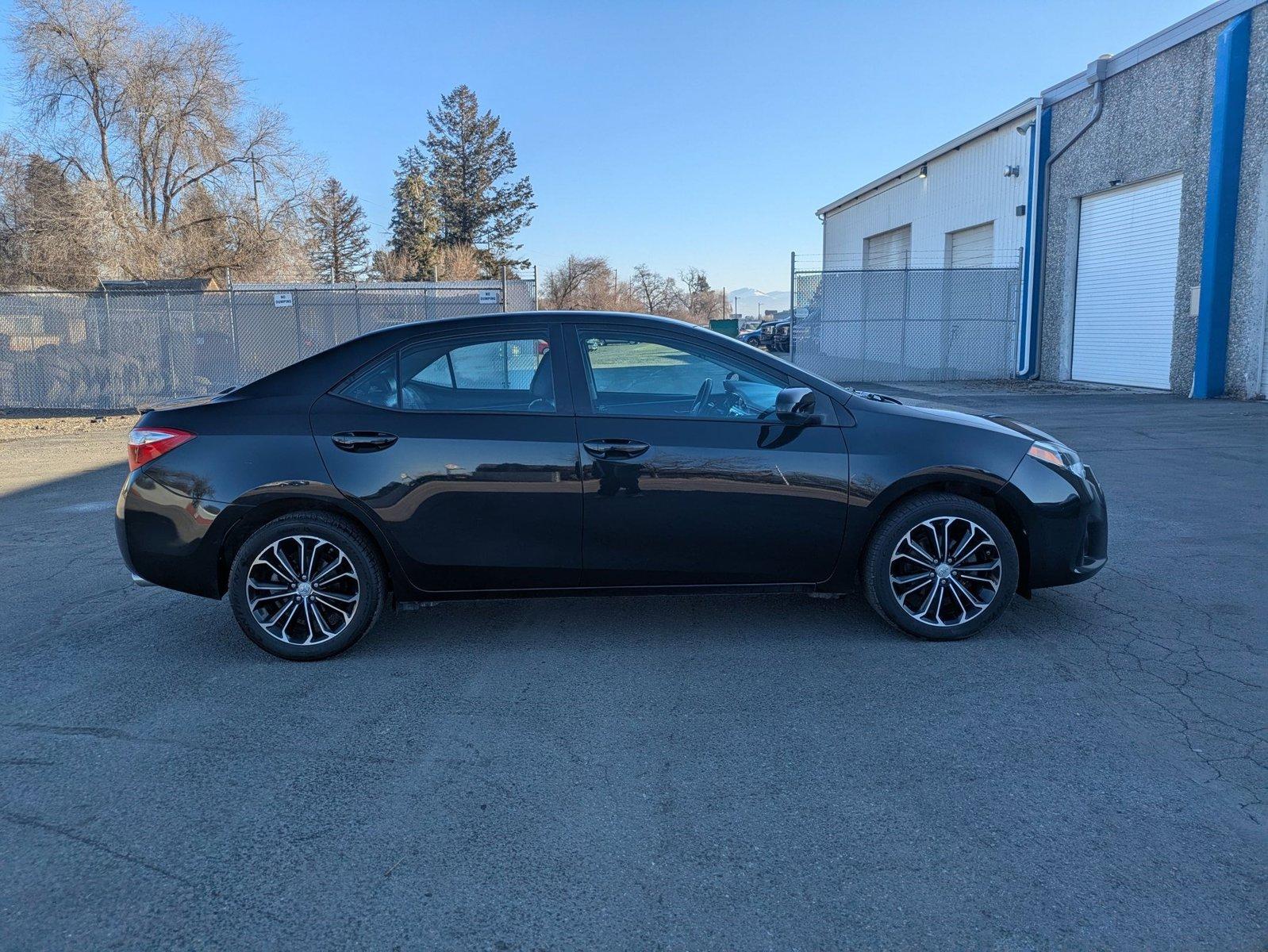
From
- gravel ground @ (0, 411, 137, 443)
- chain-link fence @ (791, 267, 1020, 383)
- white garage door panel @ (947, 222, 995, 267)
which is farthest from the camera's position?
white garage door panel @ (947, 222, 995, 267)

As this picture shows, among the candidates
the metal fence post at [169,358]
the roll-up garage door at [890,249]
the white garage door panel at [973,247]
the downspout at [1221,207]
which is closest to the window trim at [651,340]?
the metal fence post at [169,358]

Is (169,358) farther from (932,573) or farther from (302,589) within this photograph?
(932,573)

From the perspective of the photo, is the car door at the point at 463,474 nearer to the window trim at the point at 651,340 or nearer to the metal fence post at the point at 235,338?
the window trim at the point at 651,340

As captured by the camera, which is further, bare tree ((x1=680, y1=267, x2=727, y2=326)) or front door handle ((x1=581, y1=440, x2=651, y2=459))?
bare tree ((x1=680, y1=267, x2=727, y2=326))

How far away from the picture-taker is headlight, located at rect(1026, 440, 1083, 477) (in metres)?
4.75

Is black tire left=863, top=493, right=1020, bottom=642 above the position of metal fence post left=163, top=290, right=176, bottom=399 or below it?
below

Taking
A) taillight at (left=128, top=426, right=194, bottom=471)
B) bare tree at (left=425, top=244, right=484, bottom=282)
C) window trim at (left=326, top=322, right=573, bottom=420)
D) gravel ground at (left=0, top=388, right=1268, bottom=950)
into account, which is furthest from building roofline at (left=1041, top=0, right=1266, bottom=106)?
bare tree at (left=425, top=244, right=484, bottom=282)

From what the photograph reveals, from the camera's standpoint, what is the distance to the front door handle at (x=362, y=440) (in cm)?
452

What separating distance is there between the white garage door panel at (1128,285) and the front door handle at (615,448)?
58.1 ft

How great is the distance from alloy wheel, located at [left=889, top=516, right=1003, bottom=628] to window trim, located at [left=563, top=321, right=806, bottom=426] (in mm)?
748

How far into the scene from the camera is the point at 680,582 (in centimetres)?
468

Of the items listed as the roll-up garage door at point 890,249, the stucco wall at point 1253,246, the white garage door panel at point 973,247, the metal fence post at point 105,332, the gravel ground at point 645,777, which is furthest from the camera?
the roll-up garage door at point 890,249

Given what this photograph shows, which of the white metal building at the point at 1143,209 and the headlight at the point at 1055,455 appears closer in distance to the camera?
the headlight at the point at 1055,455

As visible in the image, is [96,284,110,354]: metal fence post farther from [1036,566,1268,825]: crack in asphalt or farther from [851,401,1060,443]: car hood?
[1036,566,1268,825]: crack in asphalt
